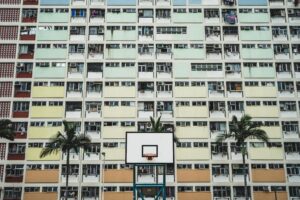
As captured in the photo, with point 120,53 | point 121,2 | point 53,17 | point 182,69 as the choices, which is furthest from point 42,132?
point 121,2

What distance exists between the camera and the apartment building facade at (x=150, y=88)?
4484 cm

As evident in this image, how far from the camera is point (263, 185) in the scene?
4484 cm

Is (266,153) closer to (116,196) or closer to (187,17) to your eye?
(116,196)

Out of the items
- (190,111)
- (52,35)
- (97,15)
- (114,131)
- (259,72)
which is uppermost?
(97,15)

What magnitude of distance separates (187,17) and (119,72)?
1122 centimetres

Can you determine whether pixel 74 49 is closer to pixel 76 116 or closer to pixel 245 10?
pixel 76 116

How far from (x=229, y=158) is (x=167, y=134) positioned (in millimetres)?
18258

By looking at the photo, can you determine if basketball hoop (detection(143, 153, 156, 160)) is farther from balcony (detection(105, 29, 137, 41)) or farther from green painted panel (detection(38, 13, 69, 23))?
green painted panel (detection(38, 13, 69, 23))

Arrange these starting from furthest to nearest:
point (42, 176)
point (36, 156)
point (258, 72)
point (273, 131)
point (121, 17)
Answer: point (121, 17) < point (258, 72) < point (273, 131) < point (36, 156) < point (42, 176)

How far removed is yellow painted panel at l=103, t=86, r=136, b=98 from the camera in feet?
156

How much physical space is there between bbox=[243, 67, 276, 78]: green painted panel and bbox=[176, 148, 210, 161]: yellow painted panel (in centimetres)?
1080

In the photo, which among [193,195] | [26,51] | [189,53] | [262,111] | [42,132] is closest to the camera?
[193,195]

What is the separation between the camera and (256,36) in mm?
49531

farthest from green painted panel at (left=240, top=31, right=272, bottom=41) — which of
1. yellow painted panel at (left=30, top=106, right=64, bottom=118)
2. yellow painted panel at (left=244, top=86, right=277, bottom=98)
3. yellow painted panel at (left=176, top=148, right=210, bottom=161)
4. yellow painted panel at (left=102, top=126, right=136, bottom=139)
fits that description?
yellow painted panel at (left=30, top=106, right=64, bottom=118)
